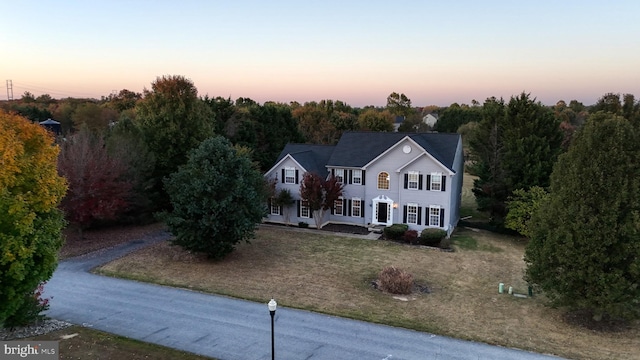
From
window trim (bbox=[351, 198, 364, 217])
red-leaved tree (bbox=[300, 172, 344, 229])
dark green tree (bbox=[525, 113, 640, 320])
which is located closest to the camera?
dark green tree (bbox=[525, 113, 640, 320])

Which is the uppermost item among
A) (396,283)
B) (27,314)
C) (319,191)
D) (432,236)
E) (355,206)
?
(319,191)

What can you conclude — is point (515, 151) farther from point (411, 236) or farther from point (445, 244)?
point (411, 236)

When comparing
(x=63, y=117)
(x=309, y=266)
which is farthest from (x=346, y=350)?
(x=63, y=117)

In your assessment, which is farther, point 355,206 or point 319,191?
point 355,206

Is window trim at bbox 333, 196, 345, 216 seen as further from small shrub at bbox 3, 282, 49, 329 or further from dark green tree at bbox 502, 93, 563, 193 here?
small shrub at bbox 3, 282, 49, 329

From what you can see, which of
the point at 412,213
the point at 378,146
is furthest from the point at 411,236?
the point at 378,146

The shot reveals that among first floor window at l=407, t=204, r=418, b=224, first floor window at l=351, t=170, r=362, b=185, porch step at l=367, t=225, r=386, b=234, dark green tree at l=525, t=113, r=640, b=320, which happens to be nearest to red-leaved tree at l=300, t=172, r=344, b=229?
first floor window at l=351, t=170, r=362, b=185
